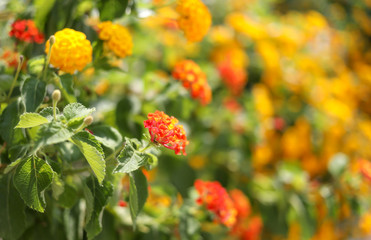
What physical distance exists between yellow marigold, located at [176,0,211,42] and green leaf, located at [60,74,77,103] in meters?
0.32

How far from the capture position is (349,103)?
2479 mm

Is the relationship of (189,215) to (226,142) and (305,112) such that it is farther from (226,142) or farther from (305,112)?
→ (305,112)

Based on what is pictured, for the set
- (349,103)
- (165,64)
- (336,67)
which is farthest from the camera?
(336,67)

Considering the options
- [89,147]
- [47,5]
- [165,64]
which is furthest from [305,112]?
[89,147]

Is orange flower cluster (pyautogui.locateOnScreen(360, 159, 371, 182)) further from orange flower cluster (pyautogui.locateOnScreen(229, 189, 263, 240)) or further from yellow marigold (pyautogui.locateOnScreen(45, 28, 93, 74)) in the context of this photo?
yellow marigold (pyautogui.locateOnScreen(45, 28, 93, 74))

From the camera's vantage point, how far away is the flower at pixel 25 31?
905mm

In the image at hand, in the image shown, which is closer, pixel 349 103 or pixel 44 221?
pixel 44 221

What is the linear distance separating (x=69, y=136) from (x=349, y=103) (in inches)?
85.4

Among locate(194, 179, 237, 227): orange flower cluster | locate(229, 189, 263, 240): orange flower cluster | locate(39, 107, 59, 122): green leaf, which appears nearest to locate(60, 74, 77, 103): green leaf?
locate(39, 107, 59, 122): green leaf

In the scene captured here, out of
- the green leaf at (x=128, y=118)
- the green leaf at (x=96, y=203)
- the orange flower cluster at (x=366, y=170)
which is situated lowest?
the orange flower cluster at (x=366, y=170)

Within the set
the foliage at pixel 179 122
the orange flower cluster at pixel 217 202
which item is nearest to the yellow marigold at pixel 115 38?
the foliage at pixel 179 122

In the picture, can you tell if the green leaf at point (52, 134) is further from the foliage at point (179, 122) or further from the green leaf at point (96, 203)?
the green leaf at point (96, 203)

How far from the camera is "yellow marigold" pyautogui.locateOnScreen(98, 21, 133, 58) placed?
2.98ft

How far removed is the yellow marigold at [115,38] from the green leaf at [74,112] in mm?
276
